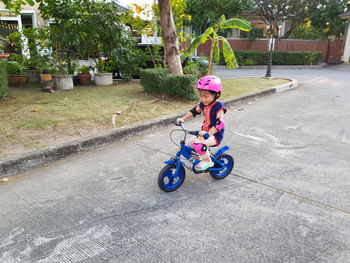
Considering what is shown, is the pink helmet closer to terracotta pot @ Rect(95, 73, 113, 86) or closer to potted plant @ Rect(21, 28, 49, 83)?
terracotta pot @ Rect(95, 73, 113, 86)

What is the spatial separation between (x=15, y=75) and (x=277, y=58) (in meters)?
18.6

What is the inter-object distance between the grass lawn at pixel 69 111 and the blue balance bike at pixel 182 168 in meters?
2.26

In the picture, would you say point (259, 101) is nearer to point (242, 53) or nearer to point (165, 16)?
point (165, 16)

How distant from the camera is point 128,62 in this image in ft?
35.6

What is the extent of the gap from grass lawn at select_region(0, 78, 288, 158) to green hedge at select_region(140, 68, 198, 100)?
0.22m

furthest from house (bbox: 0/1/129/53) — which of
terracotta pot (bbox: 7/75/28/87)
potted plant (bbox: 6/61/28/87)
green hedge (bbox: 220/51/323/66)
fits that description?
green hedge (bbox: 220/51/323/66)

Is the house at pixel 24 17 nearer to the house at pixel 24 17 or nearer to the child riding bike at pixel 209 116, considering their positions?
the house at pixel 24 17

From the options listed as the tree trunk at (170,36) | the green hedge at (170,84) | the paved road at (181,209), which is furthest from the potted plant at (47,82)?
the paved road at (181,209)

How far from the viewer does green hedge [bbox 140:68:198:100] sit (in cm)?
775

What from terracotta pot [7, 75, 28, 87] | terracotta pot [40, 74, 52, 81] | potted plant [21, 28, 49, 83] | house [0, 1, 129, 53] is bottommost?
terracotta pot [7, 75, 28, 87]

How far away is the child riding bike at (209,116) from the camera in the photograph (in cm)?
319

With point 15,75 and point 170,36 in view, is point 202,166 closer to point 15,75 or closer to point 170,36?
point 170,36

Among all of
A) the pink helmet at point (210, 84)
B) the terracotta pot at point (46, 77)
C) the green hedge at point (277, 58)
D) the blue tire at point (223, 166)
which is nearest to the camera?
the pink helmet at point (210, 84)

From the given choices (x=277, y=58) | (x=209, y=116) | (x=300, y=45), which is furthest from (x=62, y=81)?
(x=300, y=45)
